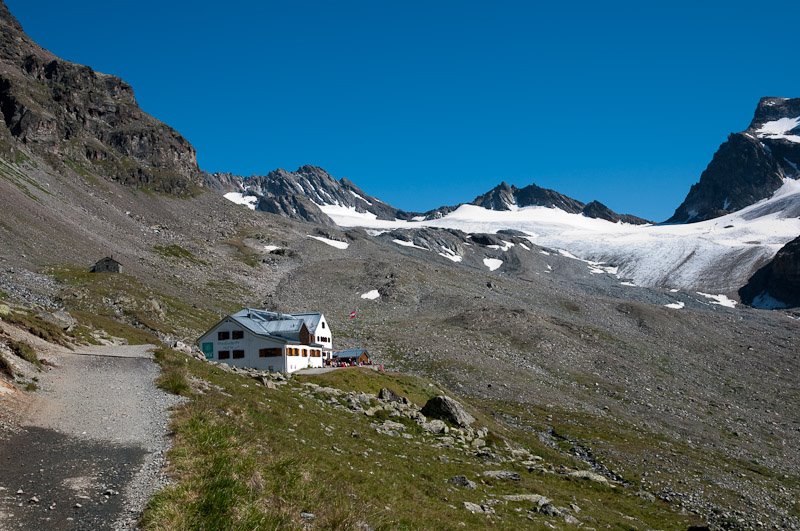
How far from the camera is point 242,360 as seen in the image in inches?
2542

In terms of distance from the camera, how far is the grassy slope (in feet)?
40.3

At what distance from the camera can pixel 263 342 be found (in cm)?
6391

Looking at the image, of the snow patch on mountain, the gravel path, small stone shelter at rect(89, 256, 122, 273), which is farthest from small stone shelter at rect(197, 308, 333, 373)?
the snow patch on mountain

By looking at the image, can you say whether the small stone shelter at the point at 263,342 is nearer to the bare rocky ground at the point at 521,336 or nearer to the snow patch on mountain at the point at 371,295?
the bare rocky ground at the point at 521,336

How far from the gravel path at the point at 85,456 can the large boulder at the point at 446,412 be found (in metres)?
26.1

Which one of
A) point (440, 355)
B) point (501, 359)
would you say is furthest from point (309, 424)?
point (501, 359)

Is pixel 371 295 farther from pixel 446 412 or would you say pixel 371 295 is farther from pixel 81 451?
pixel 81 451

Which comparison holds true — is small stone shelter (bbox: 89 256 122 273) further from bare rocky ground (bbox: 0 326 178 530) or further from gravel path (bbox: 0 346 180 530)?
gravel path (bbox: 0 346 180 530)

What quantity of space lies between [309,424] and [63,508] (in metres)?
17.0

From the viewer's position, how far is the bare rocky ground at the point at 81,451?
11.7 meters

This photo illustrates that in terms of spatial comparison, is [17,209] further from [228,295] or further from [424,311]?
[424,311]

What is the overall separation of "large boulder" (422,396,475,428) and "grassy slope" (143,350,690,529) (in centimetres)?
386

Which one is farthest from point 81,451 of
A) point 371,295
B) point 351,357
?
point 371,295

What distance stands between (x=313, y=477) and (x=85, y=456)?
20.2ft
